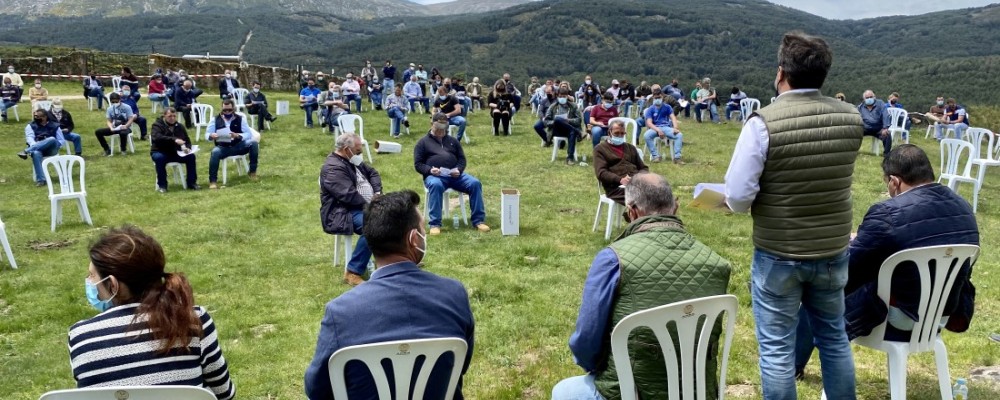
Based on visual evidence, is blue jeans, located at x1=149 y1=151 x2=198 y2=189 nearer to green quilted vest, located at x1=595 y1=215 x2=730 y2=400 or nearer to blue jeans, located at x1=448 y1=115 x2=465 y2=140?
blue jeans, located at x1=448 y1=115 x2=465 y2=140

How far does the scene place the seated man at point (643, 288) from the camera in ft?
7.98

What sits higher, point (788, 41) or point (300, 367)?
point (788, 41)

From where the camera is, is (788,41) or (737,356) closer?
(788,41)

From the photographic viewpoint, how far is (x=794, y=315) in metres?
2.85

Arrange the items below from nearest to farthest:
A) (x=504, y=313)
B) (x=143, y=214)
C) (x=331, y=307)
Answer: (x=331, y=307) → (x=504, y=313) → (x=143, y=214)

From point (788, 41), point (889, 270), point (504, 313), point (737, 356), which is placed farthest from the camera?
point (504, 313)

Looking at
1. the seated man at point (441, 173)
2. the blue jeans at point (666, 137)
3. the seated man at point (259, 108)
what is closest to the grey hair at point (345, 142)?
the seated man at point (441, 173)

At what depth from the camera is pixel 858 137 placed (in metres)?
2.77

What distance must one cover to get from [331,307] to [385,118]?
16.0 m

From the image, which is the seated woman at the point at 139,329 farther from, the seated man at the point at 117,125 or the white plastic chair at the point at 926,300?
the seated man at the point at 117,125

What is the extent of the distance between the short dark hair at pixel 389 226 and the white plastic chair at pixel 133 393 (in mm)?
736

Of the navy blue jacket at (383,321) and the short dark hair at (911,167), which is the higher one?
the short dark hair at (911,167)

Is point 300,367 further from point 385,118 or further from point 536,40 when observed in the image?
point 536,40

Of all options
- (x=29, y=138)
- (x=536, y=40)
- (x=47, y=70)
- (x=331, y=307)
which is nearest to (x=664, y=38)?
(x=536, y=40)
